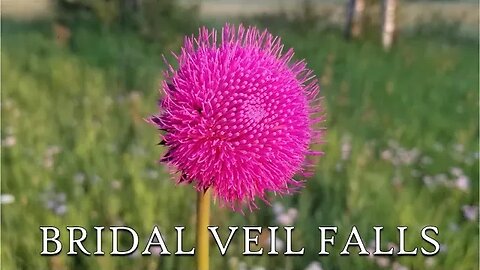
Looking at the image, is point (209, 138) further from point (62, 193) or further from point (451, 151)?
point (451, 151)

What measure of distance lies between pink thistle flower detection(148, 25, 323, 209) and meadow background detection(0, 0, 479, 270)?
1063 millimetres

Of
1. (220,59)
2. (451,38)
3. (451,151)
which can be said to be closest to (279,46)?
(220,59)

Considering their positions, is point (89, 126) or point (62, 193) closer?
point (62, 193)

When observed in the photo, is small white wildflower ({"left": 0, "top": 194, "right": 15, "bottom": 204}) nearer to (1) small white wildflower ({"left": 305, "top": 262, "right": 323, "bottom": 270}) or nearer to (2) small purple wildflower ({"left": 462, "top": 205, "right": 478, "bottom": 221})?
(1) small white wildflower ({"left": 305, "top": 262, "right": 323, "bottom": 270})

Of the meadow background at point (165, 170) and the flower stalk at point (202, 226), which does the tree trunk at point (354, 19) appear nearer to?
the meadow background at point (165, 170)

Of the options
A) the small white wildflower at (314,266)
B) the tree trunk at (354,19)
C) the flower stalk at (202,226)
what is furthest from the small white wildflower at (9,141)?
the tree trunk at (354,19)

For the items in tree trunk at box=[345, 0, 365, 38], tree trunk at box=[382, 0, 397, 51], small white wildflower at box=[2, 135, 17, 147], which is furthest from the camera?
tree trunk at box=[345, 0, 365, 38]

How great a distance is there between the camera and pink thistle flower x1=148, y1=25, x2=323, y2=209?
1.45 meters

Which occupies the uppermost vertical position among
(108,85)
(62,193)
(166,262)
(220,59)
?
(108,85)

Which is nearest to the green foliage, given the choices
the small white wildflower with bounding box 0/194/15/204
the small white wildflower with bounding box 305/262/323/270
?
the small white wildflower with bounding box 0/194/15/204

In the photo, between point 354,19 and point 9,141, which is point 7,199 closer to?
point 9,141

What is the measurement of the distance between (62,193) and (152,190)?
439 mm

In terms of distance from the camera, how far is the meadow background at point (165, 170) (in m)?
2.88

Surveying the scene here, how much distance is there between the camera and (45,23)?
35.2 ft
